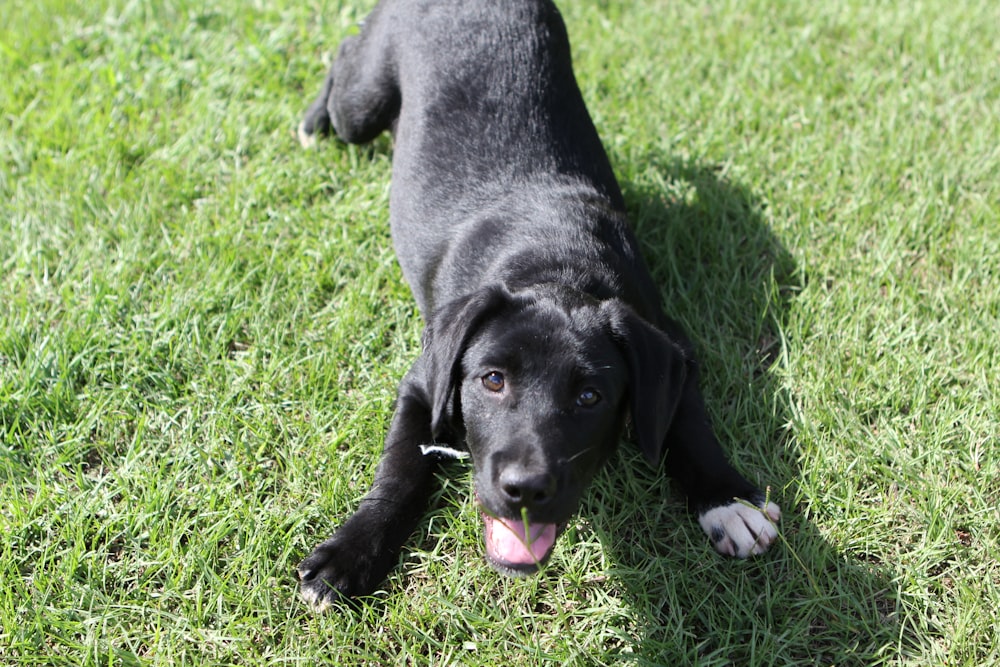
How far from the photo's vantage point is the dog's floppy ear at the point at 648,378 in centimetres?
293

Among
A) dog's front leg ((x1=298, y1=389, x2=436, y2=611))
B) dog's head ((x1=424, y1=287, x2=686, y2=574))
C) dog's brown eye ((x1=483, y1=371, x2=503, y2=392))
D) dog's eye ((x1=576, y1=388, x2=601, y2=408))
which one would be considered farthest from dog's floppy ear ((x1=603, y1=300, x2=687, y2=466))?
dog's front leg ((x1=298, y1=389, x2=436, y2=611))

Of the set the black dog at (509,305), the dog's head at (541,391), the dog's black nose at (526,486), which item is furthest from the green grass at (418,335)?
the dog's black nose at (526,486)

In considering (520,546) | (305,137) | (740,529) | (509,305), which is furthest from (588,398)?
(305,137)

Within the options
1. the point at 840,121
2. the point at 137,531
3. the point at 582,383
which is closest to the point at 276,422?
the point at 137,531

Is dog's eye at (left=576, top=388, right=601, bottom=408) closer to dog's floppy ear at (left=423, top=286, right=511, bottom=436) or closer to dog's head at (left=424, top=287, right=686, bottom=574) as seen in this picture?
dog's head at (left=424, top=287, right=686, bottom=574)

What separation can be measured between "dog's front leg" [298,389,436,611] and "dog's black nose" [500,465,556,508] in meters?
0.62

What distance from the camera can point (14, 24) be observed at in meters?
5.78

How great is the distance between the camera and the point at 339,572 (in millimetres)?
3037

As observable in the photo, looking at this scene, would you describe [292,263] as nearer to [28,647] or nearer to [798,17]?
[28,647]

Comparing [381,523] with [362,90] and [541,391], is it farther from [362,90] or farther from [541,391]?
[362,90]

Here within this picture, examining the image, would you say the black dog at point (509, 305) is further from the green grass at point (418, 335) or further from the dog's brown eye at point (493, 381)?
the green grass at point (418, 335)

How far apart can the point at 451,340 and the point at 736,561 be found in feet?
3.98

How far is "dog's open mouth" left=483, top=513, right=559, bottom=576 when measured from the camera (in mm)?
2854

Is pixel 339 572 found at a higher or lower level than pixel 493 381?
lower
